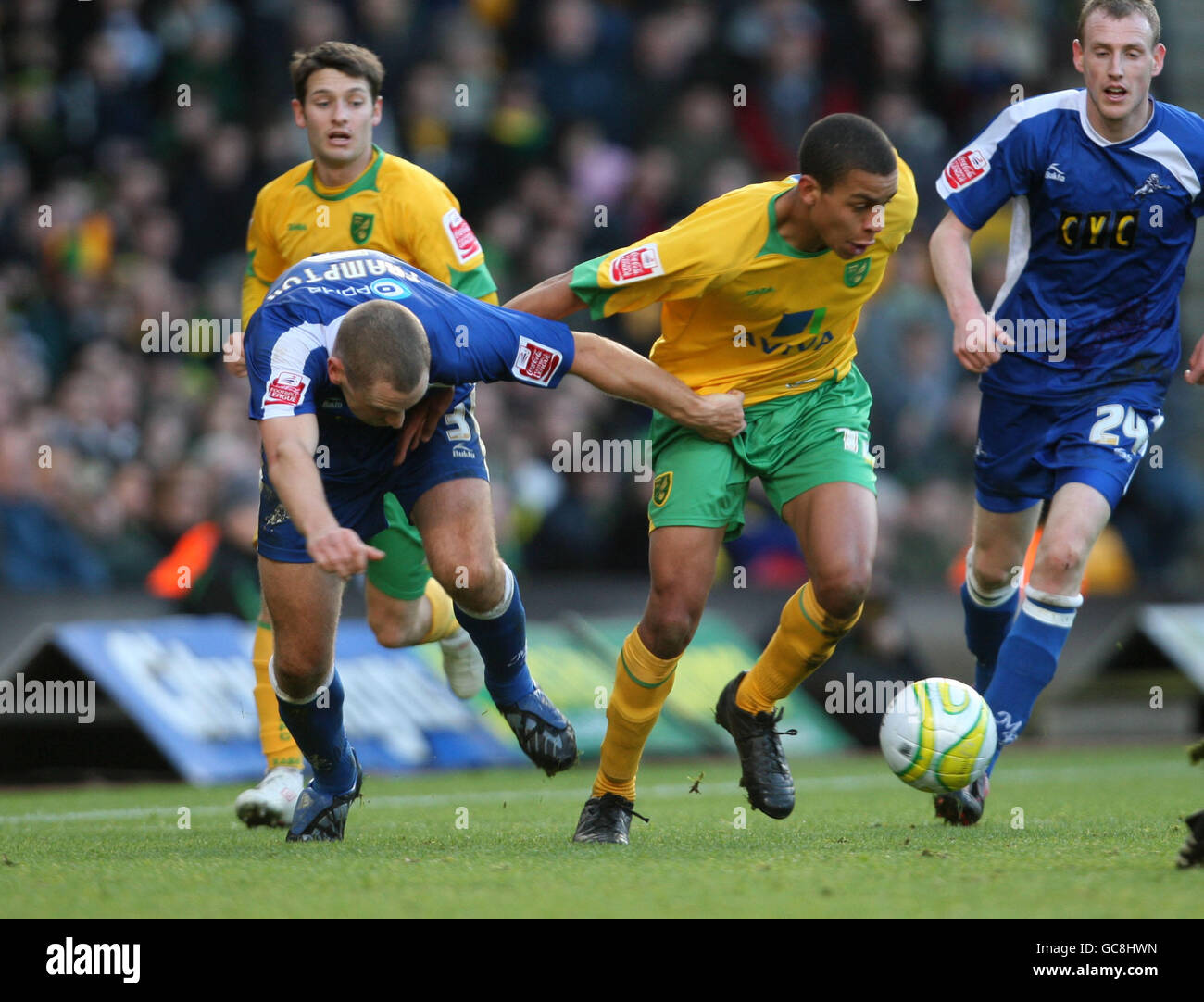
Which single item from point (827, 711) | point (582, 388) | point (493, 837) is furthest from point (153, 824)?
point (582, 388)

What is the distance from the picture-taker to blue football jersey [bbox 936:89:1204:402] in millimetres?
6160

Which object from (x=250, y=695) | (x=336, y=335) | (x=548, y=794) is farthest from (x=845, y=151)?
(x=250, y=695)

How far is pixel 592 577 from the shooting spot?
11.2 m

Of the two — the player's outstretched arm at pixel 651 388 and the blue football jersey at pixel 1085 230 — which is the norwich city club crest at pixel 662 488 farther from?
the blue football jersey at pixel 1085 230

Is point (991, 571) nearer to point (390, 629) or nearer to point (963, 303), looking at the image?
point (963, 303)

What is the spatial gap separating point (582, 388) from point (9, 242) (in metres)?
4.23

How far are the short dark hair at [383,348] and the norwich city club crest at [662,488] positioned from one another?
3.53ft

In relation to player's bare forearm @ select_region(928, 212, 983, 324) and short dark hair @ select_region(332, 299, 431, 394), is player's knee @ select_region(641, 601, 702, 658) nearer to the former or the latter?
short dark hair @ select_region(332, 299, 431, 394)

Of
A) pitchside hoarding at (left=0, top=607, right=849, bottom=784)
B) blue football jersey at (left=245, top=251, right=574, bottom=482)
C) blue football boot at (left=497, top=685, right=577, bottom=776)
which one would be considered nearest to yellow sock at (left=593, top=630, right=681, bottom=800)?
blue football boot at (left=497, top=685, right=577, bottom=776)

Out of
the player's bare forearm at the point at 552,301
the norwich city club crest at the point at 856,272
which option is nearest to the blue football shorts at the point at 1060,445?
the norwich city club crest at the point at 856,272

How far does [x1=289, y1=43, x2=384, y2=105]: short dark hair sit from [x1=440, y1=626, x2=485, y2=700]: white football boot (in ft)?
7.51

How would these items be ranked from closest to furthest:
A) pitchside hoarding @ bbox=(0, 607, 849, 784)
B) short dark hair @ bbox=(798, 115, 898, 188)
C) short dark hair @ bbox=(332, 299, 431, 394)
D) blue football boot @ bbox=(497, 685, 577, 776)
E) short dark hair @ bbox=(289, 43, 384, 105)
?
short dark hair @ bbox=(332, 299, 431, 394) → short dark hair @ bbox=(798, 115, 898, 188) → blue football boot @ bbox=(497, 685, 577, 776) → short dark hair @ bbox=(289, 43, 384, 105) → pitchside hoarding @ bbox=(0, 607, 849, 784)

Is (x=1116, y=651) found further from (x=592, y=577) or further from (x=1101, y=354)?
(x=1101, y=354)

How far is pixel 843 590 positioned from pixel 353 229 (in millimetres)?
2490
